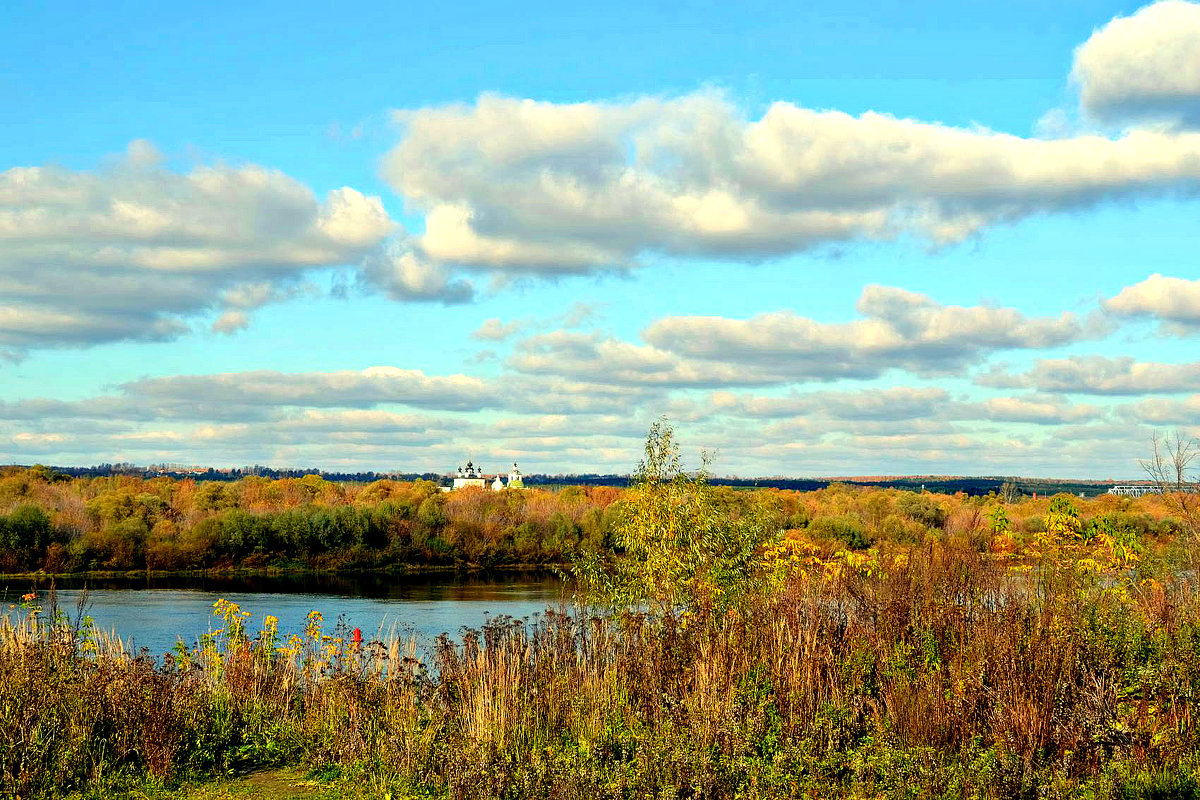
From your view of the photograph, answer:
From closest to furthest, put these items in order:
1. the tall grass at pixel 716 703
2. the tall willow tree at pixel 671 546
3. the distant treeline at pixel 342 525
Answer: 1. the tall grass at pixel 716 703
2. the tall willow tree at pixel 671 546
3. the distant treeline at pixel 342 525

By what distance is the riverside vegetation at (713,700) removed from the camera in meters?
7.87

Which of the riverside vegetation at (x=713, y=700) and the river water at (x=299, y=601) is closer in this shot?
the riverside vegetation at (x=713, y=700)

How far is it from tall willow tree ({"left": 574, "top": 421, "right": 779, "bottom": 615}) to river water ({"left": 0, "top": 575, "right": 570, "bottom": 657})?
48.6 ft

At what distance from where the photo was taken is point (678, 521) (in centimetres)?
1521

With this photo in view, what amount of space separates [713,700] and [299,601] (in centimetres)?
4272

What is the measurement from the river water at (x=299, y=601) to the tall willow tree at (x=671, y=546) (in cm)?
1481

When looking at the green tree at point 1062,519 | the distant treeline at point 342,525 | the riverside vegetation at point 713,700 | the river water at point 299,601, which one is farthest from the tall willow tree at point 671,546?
the distant treeline at point 342,525

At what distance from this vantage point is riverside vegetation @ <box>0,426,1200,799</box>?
25.8 ft

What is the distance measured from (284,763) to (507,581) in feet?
179

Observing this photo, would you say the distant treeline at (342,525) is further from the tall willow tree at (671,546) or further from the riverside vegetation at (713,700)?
the riverside vegetation at (713,700)

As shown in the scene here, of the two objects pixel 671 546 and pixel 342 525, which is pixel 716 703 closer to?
pixel 671 546

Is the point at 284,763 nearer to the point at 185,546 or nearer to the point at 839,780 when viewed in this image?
the point at 839,780

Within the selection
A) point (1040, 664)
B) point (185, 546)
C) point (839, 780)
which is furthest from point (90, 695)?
point (185, 546)

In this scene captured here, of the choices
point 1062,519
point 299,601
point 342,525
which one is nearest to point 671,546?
point 1062,519
